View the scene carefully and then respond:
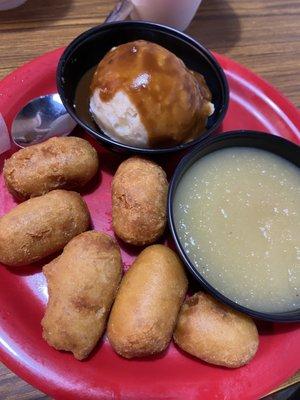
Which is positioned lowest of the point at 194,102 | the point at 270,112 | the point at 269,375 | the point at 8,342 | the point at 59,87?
the point at 269,375

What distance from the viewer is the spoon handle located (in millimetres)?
1680

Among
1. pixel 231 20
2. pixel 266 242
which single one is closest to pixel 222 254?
pixel 266 242

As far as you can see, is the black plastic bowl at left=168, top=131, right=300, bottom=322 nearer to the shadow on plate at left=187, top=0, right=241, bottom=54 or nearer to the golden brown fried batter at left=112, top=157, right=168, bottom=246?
the golden brown fried batter at left=112, top=157, right=168, bottom=246

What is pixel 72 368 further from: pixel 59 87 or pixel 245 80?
pixel 245 80

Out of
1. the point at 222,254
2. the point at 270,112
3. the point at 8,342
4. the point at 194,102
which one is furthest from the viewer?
the point at 270,112

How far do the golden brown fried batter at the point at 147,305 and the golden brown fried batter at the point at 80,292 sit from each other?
1.4 inches

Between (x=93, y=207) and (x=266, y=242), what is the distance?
0.49m

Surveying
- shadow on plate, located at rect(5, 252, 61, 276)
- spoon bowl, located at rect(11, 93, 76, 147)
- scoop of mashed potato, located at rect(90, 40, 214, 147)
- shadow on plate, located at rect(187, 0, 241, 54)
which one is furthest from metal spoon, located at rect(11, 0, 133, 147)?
shadow on plate, located at rect(187, 0, 241, 54)

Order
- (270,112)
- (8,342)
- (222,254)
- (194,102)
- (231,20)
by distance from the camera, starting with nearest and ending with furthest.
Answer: (8,342), (222,254), (194,102), (270,112), (231,20)

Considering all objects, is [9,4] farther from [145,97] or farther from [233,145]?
[233,145]

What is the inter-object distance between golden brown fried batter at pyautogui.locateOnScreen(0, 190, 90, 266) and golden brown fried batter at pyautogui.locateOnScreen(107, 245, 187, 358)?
19 centimetres

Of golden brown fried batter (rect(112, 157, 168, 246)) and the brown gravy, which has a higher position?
the brown gravy

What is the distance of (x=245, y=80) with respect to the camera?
5.24 ft

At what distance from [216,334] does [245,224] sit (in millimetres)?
290
